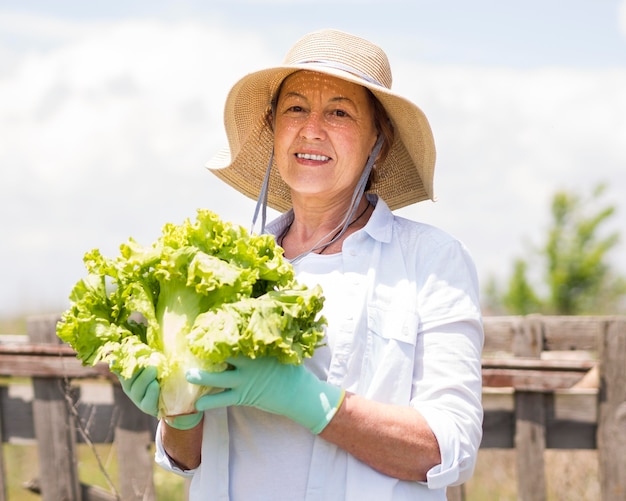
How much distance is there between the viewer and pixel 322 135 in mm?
2602

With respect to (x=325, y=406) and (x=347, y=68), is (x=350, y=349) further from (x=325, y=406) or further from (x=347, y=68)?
(x=347, y=68)

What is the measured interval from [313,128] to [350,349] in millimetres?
713

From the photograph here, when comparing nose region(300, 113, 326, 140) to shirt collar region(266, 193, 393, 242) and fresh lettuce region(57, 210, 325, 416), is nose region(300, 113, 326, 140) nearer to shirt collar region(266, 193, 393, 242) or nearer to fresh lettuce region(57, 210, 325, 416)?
shirt collar region(266, 193, 393, 242)

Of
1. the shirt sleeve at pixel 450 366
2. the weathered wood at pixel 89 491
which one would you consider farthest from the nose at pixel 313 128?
the weathered wood at pixel 89 491

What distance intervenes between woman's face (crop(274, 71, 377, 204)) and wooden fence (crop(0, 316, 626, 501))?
7.07 feet

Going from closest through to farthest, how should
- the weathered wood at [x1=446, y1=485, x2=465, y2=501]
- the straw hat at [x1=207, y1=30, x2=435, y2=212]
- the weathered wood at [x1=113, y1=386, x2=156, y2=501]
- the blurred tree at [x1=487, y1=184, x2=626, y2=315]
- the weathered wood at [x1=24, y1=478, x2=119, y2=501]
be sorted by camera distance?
the straw hat at [x1=207, y1=30, x2=435, y2=212]
the weathered wood at [x1=446, y1=485, x2=465, y2=501]
the weathered wood at [x1=113, y1=386, x2=156, y2=501]
the weathered wood at [x1=24, y1=478, x2=119, y2=501]
the blurred tree at [x1=487, y1=184, x2=626, y2=315]

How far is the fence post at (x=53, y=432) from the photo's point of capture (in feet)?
15.9

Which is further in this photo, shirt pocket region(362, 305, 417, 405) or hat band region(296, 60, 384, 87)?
hat band region(296, 60, 384, 87)

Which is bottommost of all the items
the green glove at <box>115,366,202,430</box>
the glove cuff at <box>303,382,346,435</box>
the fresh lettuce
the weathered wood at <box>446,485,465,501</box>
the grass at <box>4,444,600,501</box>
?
the grass at <box>4,444,600,501</box>

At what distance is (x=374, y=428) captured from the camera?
7.43 ft

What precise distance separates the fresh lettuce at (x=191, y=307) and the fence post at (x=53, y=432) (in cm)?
266

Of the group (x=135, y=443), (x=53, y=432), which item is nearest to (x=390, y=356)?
(x=135, y=443)

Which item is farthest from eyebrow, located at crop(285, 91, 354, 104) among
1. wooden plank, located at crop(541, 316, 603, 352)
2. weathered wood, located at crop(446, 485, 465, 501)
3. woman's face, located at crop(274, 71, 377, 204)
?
weathered wood, located at crop(446, 485, 465, 501)

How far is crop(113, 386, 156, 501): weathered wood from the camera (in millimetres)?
4699
